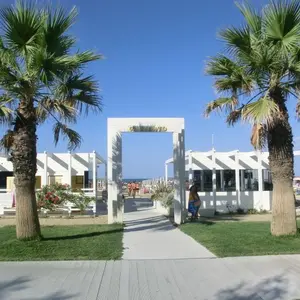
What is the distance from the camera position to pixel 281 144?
433 inches

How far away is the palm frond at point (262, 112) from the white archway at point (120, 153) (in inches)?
184

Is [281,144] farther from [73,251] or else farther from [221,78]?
[73,251]

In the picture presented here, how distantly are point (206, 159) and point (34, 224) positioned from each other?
522 inches

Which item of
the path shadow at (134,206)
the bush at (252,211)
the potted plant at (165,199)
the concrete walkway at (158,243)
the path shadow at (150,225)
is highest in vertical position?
the potted plant at (165,199)

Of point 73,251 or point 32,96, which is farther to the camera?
point 32,96

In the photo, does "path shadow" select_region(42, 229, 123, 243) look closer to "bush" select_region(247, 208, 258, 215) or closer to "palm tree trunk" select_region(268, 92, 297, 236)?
"palm tree trunk" select_region(268, 92, 297, 236)

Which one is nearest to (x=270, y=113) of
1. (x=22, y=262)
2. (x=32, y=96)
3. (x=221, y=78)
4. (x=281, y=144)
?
(x=281, y=144)

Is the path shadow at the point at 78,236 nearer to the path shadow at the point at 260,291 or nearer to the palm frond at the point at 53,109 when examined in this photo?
the palm frond at the point at 53,109

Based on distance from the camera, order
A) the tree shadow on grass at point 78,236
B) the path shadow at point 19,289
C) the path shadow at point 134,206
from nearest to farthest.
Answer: the path shadow at point 19,289, the tree shadow on grass at point 78,236, the path shadow at point 134,206

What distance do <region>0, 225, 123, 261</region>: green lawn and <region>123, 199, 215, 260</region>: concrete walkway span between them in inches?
12.6

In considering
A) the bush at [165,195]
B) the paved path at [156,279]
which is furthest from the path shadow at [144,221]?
the paved path at [156,279]

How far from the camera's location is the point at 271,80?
10891mm

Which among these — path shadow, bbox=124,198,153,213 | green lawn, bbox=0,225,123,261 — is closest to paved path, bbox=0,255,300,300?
green lawn, bbox=0,225,123,261

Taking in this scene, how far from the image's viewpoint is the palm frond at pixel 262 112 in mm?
10164
